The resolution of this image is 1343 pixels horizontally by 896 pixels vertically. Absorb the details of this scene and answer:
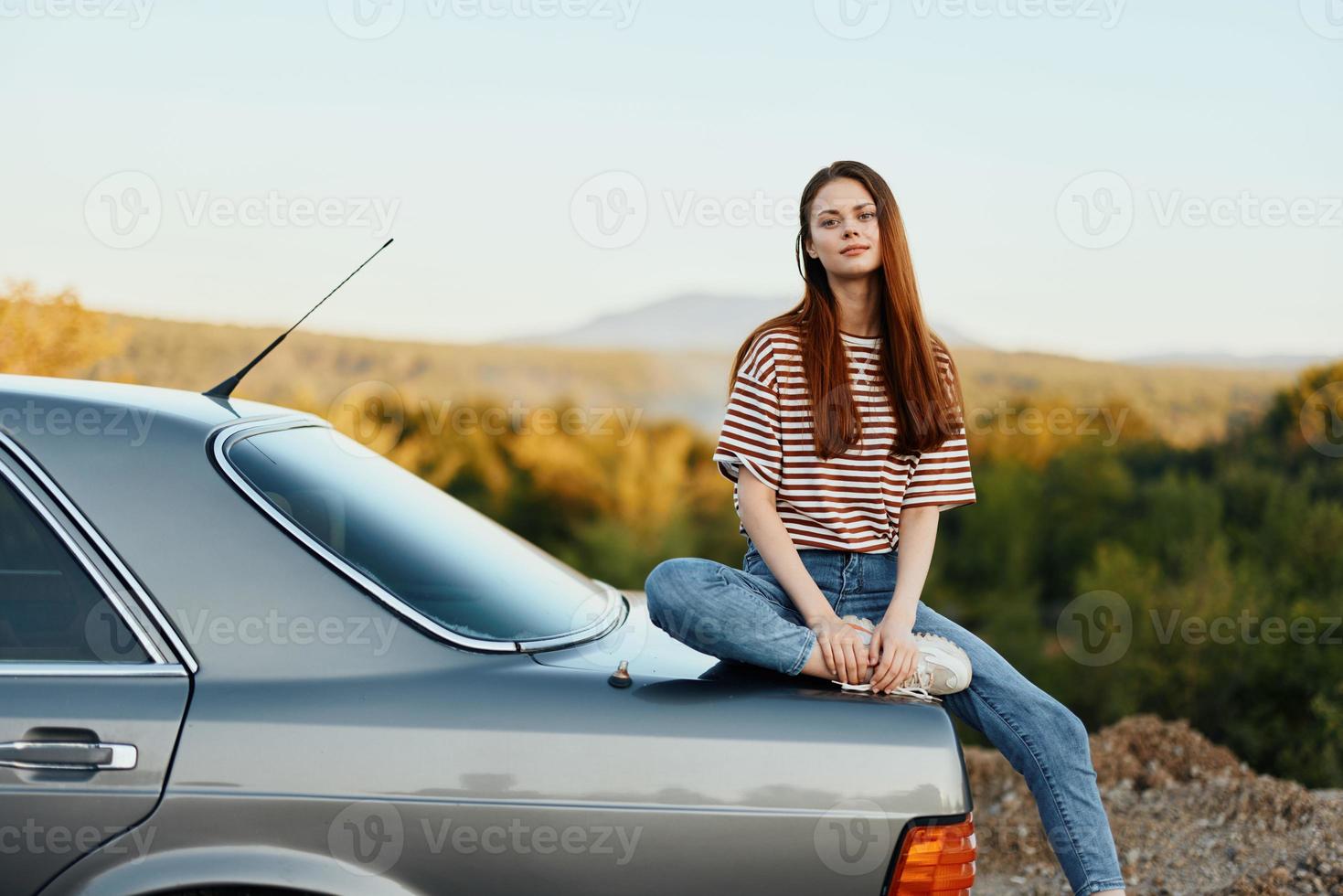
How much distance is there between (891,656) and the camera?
7.20ft

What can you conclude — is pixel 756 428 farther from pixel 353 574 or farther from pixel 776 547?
pixel 353 574

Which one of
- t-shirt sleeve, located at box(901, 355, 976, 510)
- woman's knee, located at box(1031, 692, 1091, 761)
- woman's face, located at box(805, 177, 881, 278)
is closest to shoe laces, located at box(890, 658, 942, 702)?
woman's knee, located at box(1031, 692, 1091, 761)

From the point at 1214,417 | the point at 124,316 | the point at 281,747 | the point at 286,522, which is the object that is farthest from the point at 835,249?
the point at 1214,417

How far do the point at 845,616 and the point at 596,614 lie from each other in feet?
1.82

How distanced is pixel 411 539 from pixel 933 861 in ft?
3.96

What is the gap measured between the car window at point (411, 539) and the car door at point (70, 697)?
0.32 meters

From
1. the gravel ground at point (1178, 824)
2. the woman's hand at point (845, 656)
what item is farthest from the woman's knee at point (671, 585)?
the gravel ground at point (1178, 824)

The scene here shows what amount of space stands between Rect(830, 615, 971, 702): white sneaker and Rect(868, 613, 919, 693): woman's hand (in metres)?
0.02

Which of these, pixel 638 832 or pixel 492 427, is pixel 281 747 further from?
pixel 492 427

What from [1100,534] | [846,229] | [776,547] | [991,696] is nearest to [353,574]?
[776,547]

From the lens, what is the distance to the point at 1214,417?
163 feet

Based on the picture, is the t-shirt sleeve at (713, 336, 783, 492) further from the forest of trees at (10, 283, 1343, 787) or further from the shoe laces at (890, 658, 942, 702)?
the forest of trees at (10, 283, 1343, 787)

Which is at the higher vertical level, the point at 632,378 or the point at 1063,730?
the point at 1063,730

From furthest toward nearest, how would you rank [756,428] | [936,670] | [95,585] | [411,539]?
[756,428], [411,539], [936,670], [95,585]
